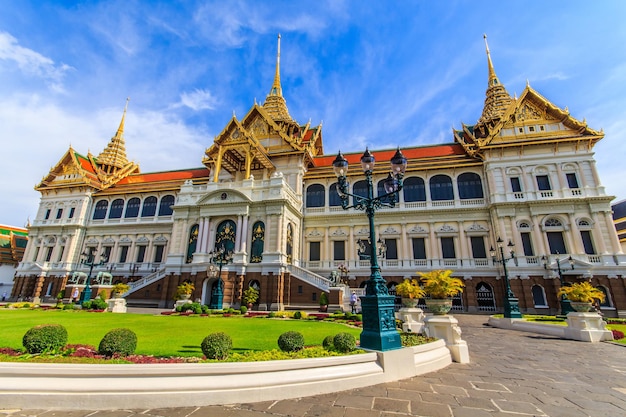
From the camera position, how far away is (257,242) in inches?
902

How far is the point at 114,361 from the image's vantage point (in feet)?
17.2

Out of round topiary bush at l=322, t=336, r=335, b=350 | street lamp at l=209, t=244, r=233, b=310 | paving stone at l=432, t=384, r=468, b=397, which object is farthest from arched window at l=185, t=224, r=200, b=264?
paving stone at l=432, t=384, r=468, b=397

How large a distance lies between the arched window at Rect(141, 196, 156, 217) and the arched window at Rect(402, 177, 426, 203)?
26423 mm

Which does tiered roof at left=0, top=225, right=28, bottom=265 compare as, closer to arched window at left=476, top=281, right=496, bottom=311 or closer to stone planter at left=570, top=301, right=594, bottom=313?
arched window at left=476, top=281, right=496, bottom=311

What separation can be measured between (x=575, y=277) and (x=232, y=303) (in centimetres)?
2398

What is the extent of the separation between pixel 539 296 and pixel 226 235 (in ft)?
77.5

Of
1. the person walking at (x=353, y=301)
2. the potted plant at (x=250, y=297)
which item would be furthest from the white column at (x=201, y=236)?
the person walking at (x=353, y=301)

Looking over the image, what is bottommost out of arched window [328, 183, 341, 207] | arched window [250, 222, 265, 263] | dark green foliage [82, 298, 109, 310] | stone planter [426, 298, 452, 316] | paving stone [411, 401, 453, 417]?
paving stone [411, 401, 453, 417]

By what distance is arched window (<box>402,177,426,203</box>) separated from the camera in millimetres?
26938

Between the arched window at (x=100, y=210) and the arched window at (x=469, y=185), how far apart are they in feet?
122

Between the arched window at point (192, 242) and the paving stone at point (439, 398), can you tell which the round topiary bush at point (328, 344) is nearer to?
the paving stone at point (439, 398)

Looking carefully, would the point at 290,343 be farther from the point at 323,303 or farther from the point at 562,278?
the point at 562,278

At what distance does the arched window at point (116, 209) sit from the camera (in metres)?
33.7

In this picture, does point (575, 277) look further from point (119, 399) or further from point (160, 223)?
point (160, 223)
